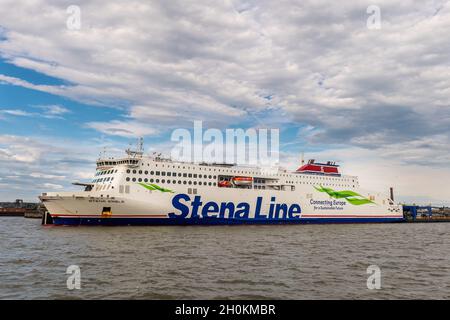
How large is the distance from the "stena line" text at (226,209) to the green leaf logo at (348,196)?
18.2 ft

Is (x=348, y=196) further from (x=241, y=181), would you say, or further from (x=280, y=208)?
(x=241, y=181)

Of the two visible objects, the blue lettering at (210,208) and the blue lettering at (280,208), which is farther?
the blue lettering at (280,208)

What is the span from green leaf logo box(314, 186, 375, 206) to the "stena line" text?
5562 millimetres

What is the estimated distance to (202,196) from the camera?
34.2 meters

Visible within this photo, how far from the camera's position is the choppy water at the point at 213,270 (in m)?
10.6

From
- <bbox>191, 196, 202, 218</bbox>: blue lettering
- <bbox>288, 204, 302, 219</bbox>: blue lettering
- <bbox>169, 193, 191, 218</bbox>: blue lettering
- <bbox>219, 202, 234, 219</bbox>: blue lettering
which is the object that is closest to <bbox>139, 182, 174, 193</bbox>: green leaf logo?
<bbox>169, 193, 191, 218</bbox>: blue lettering

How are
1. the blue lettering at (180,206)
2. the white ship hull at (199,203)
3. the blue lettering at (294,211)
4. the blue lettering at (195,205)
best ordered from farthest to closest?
the blue lettering at (294,211) < the blue lettering at (195,205) < the blue lettering at (180,206) < the white ship hull at (199,203)

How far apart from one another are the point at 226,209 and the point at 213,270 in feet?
72.1

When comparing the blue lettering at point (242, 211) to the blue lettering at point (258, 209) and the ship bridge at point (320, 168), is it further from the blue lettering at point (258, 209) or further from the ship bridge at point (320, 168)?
the ship bridge at point (320, 168)

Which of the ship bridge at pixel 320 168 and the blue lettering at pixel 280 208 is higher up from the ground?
the ship bridge at pixel 320 168

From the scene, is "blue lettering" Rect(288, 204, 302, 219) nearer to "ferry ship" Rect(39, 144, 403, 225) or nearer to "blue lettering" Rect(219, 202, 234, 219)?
"ferry ship" Rect(39, 144, 403, 225)

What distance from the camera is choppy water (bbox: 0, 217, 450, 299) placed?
34.8 feet

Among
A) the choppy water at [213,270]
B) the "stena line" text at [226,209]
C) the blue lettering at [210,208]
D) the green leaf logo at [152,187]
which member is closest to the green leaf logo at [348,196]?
the "stena line" text at [226,209]

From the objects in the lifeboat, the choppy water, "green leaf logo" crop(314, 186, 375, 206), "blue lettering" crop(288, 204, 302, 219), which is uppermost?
the lifeboat
